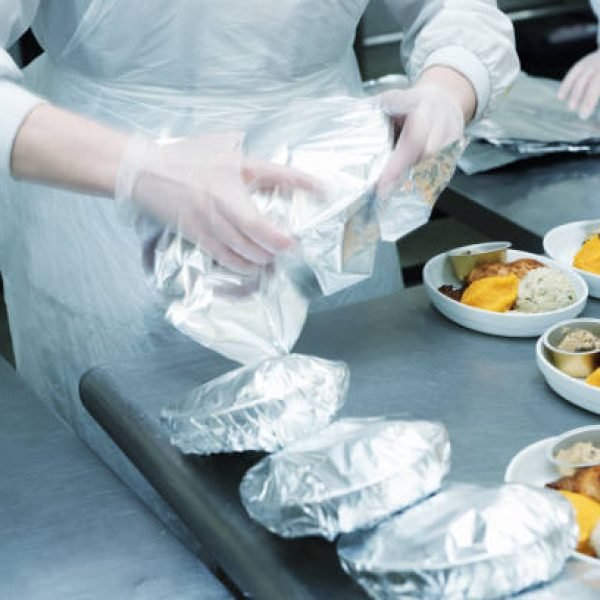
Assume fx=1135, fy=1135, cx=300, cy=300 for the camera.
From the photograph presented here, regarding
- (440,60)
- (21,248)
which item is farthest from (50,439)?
(440,60)

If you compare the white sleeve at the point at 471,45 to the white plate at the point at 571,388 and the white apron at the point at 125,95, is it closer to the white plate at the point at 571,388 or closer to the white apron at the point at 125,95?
the white apron at the point at 125,95

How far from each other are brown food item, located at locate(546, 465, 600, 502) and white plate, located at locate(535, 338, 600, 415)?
0.54ft

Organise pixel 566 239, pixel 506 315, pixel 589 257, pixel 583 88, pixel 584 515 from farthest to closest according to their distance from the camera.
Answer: pixel 583 88, pixel 566 239, pixel 589 257, pixel 506 315, pixel 584 515

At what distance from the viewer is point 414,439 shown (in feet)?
3.29

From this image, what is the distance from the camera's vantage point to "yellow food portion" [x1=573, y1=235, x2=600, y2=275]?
1522 mm

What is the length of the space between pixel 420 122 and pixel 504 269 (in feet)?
0.73

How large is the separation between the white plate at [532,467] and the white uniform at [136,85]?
613 millimetres

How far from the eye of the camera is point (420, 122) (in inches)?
55.1

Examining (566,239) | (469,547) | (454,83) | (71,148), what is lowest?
(566,239)

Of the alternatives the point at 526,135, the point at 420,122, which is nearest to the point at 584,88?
the point at 526,135

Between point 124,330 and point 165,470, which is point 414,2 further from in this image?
point 165,470

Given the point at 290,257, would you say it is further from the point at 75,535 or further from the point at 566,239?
the point at 566,239

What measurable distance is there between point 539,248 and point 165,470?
759 millimetres

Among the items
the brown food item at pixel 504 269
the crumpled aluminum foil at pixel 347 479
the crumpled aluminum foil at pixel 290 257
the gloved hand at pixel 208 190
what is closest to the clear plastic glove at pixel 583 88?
the brown food item at pixel 504 269
